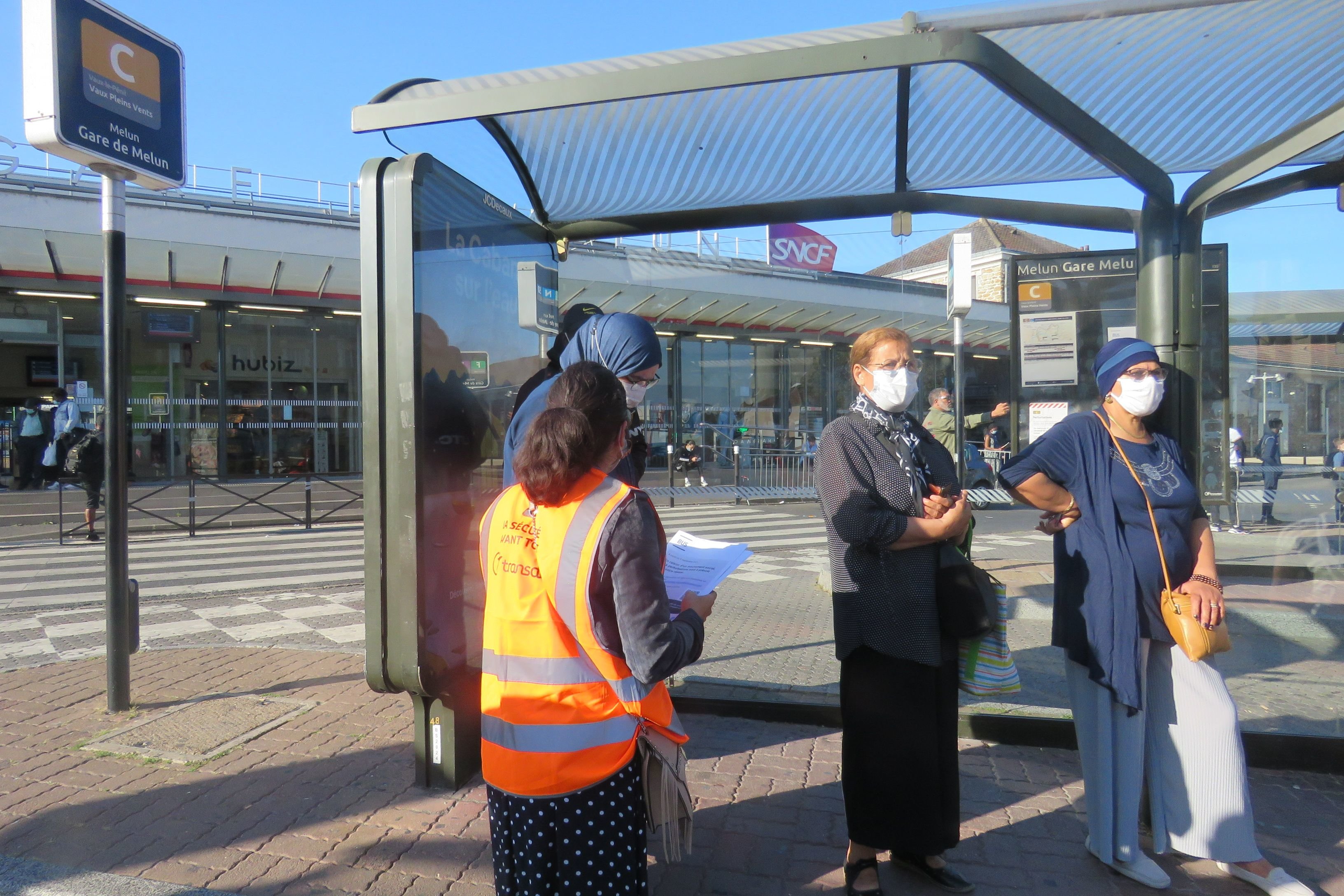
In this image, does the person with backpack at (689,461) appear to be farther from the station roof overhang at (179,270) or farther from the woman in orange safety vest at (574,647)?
the woman in orange safety vest at (574,647)

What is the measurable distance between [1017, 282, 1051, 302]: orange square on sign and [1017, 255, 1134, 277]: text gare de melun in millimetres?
69

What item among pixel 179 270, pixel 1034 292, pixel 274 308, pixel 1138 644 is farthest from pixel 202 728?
pixel 274 308

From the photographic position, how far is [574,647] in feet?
6.79

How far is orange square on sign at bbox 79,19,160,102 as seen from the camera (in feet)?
15.2

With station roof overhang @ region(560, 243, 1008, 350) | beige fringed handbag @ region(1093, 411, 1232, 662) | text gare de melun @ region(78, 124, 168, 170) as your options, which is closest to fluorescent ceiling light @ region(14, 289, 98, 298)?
station roof overhang @ region(560, 243, 1008, 350)

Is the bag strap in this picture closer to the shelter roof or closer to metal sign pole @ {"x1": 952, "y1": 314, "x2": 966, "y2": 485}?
the shelter roof

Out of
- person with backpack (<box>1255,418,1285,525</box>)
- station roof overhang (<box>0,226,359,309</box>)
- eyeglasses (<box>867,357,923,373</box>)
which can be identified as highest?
station roof overhang (<box>0,226,359,309</box>)

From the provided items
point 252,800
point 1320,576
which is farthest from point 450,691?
point 1320,576

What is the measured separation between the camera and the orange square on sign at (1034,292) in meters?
5.64

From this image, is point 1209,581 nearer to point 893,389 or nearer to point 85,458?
point 893,389

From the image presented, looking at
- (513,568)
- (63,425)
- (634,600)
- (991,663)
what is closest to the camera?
(634,600)

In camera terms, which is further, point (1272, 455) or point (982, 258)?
point (982, 258)

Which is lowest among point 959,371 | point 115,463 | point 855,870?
point 855,870

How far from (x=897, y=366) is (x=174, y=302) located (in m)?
21.1
